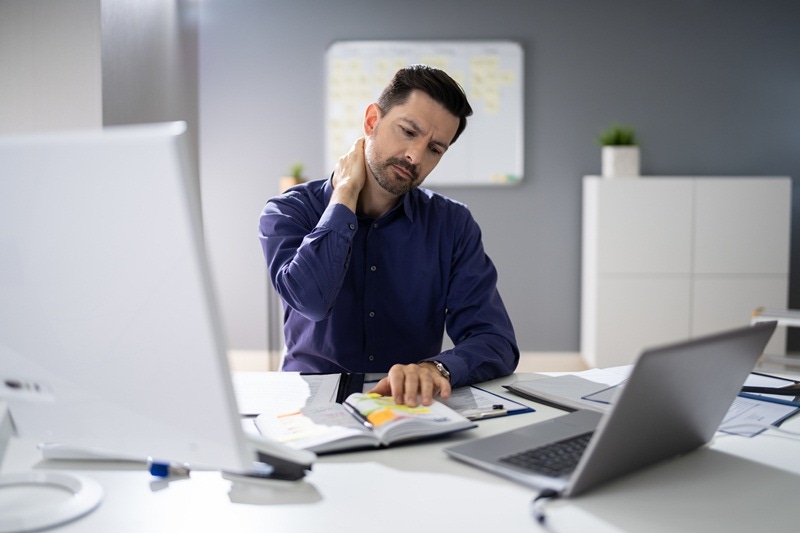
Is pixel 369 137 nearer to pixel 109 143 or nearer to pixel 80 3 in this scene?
pixel 80 3

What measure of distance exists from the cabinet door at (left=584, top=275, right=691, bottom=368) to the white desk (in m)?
3.45

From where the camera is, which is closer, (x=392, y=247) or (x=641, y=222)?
(x=392, y=247)

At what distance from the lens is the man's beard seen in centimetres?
192

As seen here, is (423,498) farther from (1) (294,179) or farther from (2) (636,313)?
(2) (636,313)

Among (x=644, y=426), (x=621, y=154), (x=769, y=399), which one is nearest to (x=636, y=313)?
(x=621, y=154)

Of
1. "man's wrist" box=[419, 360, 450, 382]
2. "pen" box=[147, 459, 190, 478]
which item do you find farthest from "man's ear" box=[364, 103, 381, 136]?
"pen" box=[147, 459, 190, 478]

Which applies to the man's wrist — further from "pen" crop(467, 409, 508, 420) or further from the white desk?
the white desk

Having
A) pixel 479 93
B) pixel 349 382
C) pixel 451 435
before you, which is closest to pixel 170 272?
pixel 451 435

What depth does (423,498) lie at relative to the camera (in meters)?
0.99

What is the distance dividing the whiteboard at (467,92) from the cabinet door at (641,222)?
629 millimetres

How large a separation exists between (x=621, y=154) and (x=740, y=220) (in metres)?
0.81

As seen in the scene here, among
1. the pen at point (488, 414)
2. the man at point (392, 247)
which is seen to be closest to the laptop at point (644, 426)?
the pen at point (488, 414)

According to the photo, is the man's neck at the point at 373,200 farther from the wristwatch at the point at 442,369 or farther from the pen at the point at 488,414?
the pen at the point at 488,414

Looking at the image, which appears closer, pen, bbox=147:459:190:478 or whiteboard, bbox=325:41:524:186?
pen, bbox=147:459:190:478
